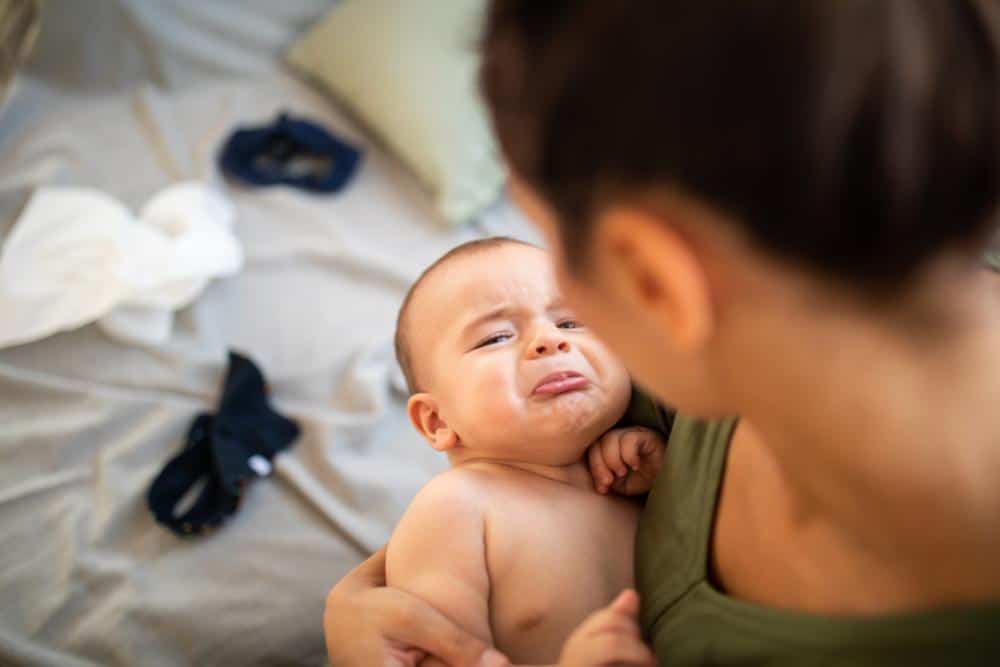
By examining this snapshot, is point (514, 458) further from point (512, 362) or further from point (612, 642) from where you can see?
point (612, 642)

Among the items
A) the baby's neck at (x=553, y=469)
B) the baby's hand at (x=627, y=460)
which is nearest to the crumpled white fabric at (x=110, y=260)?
the baby's neck at (x=553, y=469)

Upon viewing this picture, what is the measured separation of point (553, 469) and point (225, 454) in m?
0.54

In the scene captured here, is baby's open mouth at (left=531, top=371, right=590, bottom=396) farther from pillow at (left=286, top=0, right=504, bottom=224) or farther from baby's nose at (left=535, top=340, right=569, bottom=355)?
pillow at (left=286, top=0, right=504, bottom=224)

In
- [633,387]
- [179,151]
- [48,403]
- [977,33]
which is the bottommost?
[48,403]

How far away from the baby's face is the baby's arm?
0.08 meters

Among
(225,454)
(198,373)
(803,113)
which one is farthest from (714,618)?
(198,373)

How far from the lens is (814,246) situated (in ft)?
1.53

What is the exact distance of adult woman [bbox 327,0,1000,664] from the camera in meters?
0.44

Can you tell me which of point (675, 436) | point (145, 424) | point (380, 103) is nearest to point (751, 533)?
point (675, 436)

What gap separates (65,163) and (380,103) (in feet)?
2.03

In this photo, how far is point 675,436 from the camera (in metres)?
0.86

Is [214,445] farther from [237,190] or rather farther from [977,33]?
[977,33]

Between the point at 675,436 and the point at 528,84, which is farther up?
the point at 528,84

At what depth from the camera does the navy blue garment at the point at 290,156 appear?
5.81 ft
